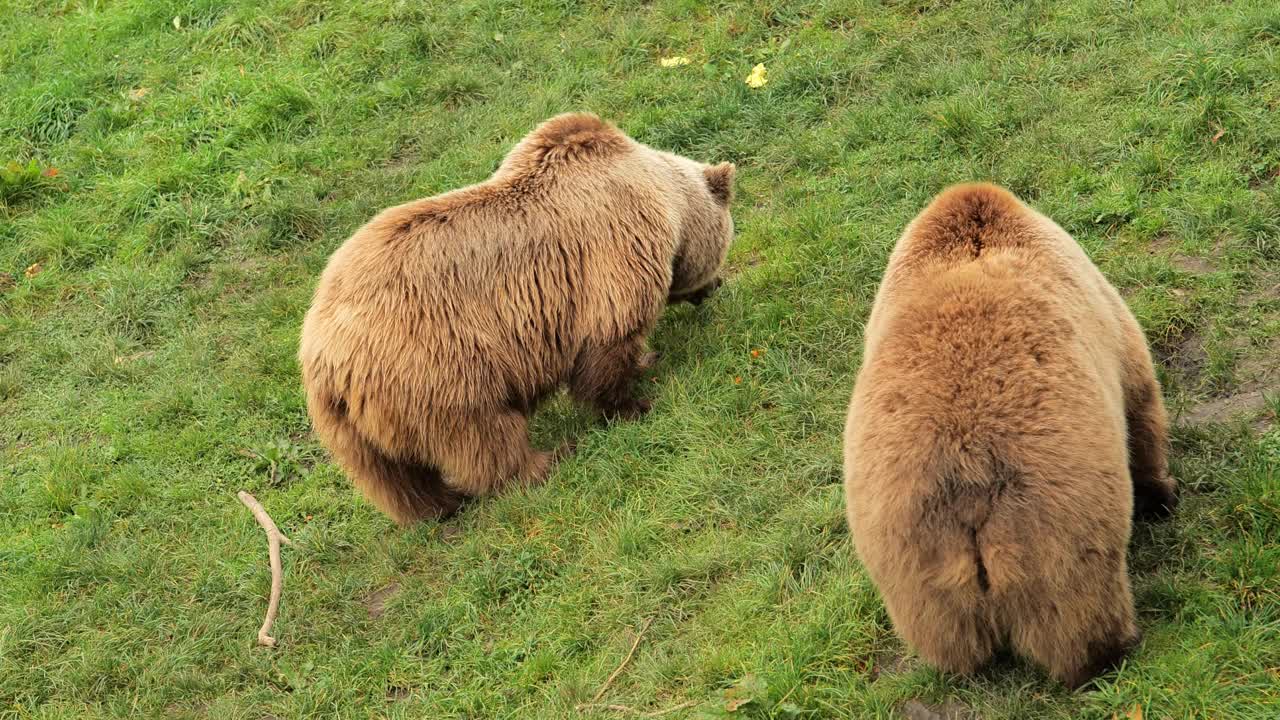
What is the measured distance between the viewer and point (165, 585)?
6.79 metres

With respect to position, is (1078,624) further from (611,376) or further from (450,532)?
(450,532)

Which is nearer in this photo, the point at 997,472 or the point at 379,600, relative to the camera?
the point at 997,472

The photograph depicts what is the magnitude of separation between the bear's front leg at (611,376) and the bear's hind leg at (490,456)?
1.37ft

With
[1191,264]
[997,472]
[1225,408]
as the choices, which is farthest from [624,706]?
[1191,264]

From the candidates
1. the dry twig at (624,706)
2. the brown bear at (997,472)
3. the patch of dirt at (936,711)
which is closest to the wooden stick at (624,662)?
the dry twig at (624,706)

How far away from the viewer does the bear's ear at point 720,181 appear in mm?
7797

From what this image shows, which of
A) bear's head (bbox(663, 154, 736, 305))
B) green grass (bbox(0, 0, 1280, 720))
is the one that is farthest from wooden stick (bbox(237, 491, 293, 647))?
bear's head (bbox(663, 154, 736, 305))

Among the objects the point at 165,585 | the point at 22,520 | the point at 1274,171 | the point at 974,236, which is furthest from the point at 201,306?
the point at 1274,171

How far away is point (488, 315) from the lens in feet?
21.3

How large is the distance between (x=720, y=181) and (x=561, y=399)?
1728 mm

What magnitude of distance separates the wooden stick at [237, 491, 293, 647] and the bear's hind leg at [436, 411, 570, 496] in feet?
3.43

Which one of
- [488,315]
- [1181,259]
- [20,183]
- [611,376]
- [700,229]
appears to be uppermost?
[488,315]

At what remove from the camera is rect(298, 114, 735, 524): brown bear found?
20.6ft

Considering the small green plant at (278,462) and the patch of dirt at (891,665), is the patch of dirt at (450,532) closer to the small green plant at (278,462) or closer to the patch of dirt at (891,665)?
the small green plant at (278,462)
